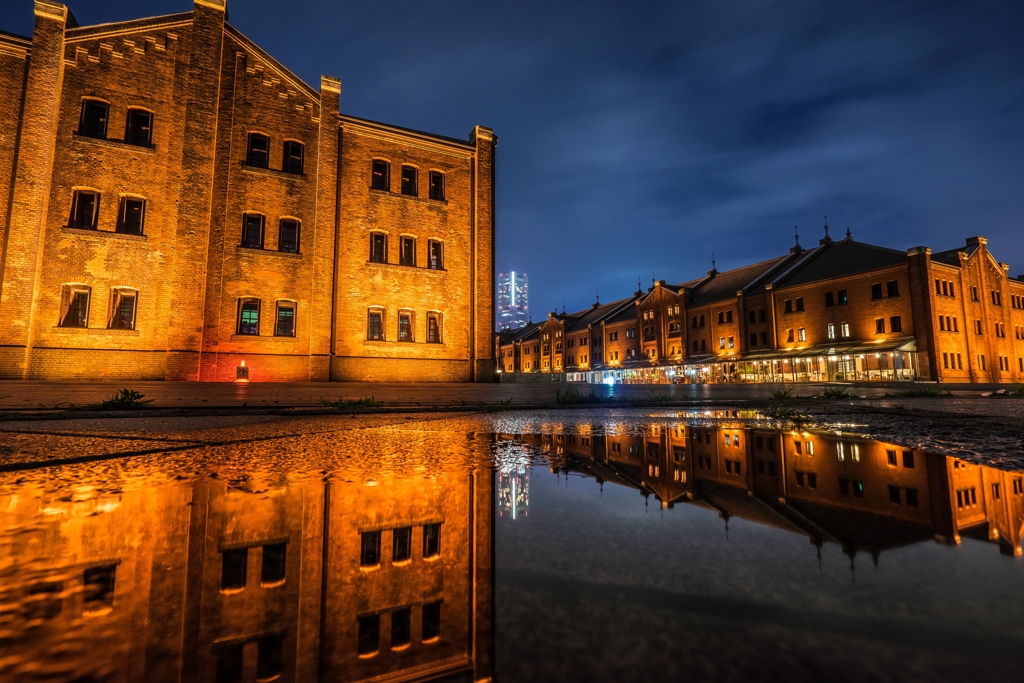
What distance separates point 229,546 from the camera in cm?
162

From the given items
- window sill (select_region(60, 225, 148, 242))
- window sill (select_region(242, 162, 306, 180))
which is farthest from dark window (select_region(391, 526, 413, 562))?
window sill (select_region(242, 162, 306, 180))

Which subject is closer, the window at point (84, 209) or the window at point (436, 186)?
the window at point (84, 209)

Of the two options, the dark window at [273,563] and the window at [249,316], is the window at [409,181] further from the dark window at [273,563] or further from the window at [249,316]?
the dark window at [273,563]

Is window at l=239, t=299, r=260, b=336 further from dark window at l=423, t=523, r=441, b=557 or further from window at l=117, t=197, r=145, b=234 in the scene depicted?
dark window at l=423, t=523, r=441, b=557

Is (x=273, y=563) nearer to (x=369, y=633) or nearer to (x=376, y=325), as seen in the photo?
(x=369, y=633)

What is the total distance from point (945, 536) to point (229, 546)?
2429mm

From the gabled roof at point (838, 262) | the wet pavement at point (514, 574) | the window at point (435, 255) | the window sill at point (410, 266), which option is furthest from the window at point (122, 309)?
the gabled roof at point (838, 262)

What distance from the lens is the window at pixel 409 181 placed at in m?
21.1

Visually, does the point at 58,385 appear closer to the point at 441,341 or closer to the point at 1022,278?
the point at 441,341

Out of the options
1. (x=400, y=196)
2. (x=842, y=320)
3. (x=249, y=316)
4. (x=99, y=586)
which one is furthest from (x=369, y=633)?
(x=842, y=320)

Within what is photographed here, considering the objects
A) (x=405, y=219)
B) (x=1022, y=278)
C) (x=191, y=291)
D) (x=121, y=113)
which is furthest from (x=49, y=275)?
(x=1022, y=278)

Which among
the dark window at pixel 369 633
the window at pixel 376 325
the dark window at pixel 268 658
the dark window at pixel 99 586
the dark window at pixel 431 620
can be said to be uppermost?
the window at pixel 376 325

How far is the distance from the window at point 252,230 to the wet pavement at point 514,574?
55.9ft

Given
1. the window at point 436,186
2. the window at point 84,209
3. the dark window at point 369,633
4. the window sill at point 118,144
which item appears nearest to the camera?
the dark window at point 369,633
